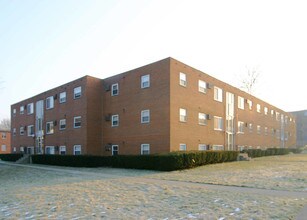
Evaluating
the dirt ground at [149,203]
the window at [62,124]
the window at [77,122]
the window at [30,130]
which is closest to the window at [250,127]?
the window at [77,122]

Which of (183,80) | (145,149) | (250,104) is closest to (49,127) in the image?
(145,149)

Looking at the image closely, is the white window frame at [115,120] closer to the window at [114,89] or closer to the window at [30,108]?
the window at [114,89]

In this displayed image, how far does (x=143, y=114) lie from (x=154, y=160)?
6107 mm

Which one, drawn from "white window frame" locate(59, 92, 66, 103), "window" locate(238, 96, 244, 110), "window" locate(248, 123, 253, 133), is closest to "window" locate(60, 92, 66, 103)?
"white window frame" locate(59, 92, 66, 103)

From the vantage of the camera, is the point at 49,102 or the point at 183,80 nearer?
the point at 183,80

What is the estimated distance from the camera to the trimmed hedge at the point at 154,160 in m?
20.2

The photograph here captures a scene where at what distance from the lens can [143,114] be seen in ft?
85.6

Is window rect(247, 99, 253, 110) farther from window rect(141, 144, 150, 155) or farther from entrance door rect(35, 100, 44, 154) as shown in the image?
entrance door rect(35, 100, 44, 154)

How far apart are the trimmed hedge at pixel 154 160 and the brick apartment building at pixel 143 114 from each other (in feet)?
7.75

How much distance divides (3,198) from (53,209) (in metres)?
3.07

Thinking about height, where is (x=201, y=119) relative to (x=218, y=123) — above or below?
above

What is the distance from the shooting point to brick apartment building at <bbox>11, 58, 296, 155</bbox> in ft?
81.4

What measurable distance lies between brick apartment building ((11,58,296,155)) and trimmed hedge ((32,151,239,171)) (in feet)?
7.75

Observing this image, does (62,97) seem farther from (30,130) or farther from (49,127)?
(30,130)
